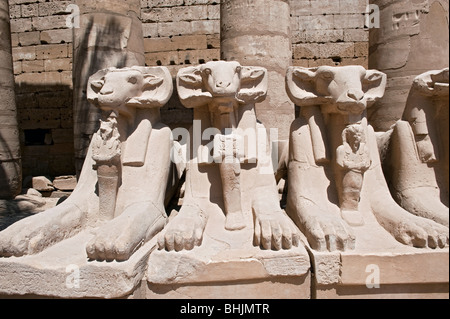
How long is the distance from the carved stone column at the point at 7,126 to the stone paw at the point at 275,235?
17.8 feet

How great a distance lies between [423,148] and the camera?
7.91 feet

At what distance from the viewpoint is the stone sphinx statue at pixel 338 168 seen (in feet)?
6.50

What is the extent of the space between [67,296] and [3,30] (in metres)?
5.87

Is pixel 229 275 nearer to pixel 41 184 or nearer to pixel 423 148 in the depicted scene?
pixel 423 148

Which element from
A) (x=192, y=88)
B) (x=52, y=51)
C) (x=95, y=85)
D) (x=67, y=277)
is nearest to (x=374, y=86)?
(x=192, y=88)

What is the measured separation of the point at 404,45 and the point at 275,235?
3.49m

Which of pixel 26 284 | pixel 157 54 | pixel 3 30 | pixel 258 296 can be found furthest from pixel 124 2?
pixel 258 296

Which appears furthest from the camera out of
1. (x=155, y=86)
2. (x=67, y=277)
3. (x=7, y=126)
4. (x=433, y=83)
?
(x=7, y=126)

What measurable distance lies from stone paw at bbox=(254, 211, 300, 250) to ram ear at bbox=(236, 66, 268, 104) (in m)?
0.94

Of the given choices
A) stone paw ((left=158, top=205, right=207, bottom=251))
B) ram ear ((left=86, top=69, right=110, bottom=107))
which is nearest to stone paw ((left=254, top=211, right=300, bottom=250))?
stone paw ((left=158, top=205, right=207, bottom=251))

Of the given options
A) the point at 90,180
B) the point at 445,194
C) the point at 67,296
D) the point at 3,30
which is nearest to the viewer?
the point at 67,296

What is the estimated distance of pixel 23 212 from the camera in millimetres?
5312

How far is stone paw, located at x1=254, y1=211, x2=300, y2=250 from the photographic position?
1.92m

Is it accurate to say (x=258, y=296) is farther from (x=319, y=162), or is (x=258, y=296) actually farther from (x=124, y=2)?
(x=124, y=2)
